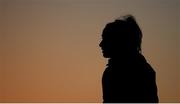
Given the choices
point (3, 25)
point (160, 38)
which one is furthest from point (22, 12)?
point (160, 38)

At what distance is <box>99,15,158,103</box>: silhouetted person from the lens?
1284mm

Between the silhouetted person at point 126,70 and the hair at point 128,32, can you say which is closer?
the silhouetted person at point 126,70

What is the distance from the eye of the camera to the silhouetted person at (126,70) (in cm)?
128

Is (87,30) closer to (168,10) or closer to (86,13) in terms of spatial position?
(86,13)

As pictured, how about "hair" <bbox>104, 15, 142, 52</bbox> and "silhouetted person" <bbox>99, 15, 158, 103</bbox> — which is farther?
"hair" <bbox>104, 15, 142, 52</bbox>

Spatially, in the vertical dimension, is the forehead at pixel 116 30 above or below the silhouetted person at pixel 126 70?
above

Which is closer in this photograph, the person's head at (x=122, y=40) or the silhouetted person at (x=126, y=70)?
the silhouetted person at (x=126, y=70)

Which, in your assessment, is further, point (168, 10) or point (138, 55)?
point (168, 10)

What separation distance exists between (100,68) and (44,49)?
0.49 metres

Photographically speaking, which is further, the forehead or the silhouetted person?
the forehead

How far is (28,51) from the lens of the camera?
2230 millimetres

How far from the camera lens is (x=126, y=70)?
1345mm

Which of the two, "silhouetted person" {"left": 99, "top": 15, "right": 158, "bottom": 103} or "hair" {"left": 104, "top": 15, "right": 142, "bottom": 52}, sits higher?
"hair" {"left": 104, "top": 15, "right": 142, "bottom": 52}

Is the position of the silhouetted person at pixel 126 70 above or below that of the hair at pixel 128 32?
below
